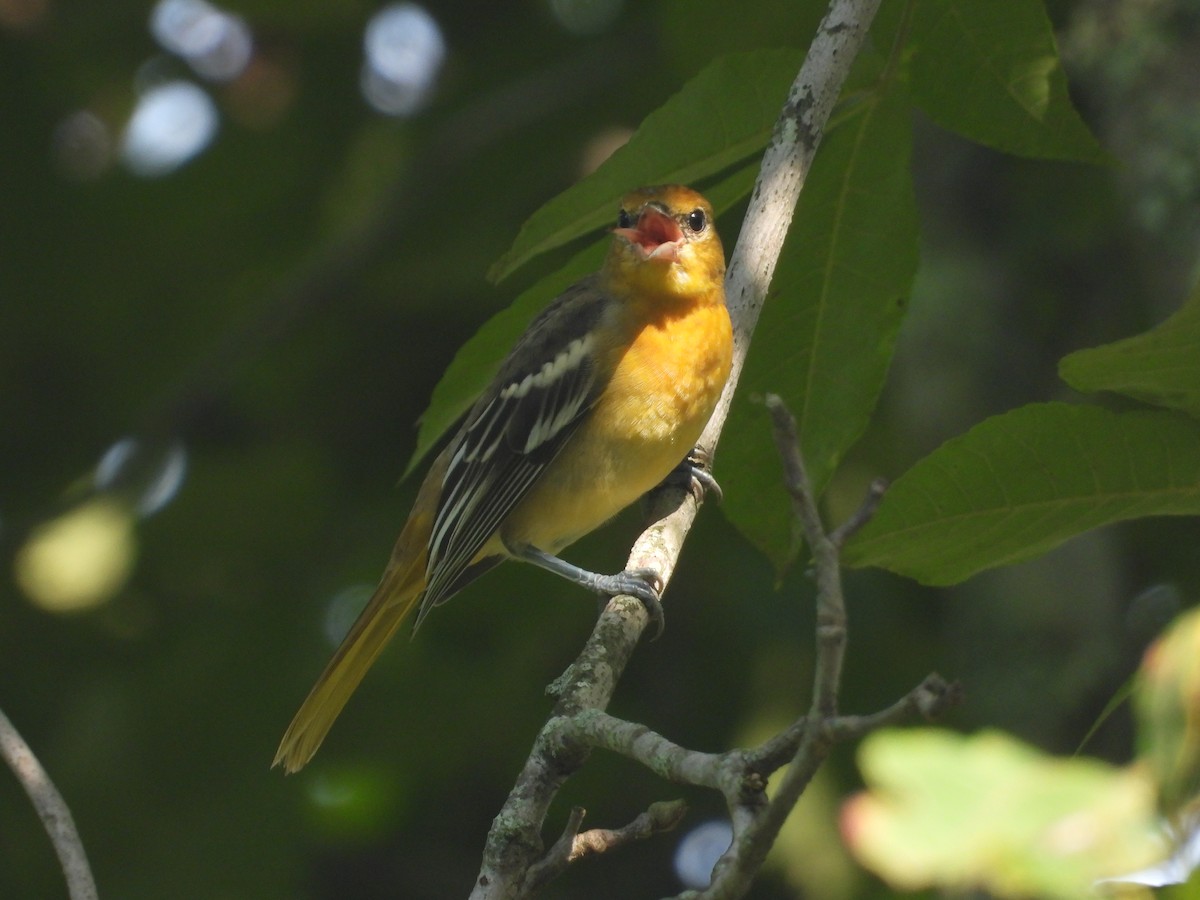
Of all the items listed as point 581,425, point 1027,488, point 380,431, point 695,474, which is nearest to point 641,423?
point 695,474

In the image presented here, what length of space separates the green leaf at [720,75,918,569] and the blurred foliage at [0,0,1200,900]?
1.68 m

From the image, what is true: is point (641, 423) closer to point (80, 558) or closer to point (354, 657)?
point (354, 657)

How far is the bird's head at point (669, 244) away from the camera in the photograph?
4.41 meters

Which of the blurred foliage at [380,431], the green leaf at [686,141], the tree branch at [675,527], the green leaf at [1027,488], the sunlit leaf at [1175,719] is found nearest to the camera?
the sunlit leaf at [1175,719]

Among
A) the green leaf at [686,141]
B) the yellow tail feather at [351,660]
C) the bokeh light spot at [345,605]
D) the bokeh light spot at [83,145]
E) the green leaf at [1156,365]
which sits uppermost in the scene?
the bokeh light spot at [83,145]

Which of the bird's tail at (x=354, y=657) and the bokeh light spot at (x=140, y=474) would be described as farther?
the bokeh light spot at (x=140, y=474)

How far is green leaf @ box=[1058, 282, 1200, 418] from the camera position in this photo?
2.09 meters

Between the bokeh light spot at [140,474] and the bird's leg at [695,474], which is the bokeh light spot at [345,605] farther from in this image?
the bird's leg at [695,474]

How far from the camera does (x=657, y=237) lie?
14.5 ft

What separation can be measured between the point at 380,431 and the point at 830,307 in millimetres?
4310

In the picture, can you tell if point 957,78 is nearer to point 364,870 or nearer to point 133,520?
point 133,520

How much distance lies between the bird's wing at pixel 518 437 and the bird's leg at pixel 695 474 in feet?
1.25

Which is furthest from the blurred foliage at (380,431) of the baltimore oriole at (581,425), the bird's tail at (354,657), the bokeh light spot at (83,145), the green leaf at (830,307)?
the green leaf at (830,307)

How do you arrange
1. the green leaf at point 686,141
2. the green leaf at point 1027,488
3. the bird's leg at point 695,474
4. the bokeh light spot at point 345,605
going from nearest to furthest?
the green leaf at point 1027,488
the green leaf at point 686,141
the bird's leg at point 695,474
the bokeh light spot at point 345,605
